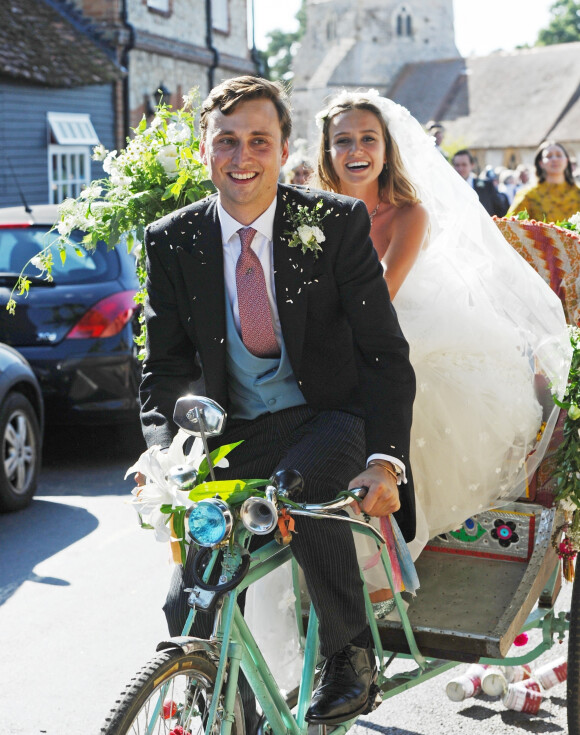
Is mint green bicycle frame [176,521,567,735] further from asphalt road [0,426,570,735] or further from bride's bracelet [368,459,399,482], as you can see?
asphalt road [0,426,570,735]

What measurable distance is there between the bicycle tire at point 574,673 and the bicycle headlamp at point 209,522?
1.71 m

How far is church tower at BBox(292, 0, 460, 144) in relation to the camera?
7306 cm

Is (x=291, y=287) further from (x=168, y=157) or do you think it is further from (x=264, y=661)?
(x=168, y=157)

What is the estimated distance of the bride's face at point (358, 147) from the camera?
14.5 ft

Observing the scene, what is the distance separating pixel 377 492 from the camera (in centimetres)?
274

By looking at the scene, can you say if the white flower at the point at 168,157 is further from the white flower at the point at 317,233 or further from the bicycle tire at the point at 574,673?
the bicycle tire at the point at 574,673

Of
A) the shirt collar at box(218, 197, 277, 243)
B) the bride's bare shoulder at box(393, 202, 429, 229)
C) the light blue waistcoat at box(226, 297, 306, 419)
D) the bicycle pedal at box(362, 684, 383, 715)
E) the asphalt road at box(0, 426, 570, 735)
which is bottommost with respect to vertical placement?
the asphalt road at box(0, 426, 570, 735)

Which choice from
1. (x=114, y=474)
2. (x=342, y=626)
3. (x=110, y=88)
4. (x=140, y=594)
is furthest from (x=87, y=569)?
(x=110, y=88)

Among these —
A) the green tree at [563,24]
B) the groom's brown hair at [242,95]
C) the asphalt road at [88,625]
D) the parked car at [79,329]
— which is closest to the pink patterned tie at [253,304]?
the groom's brown hair at [242,95]

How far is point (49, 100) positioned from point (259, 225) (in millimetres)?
17798

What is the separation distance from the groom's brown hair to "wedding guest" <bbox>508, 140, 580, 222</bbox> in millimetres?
5833

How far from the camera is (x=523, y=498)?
391 cm

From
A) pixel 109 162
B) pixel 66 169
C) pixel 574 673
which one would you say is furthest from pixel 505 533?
pixel 66 169

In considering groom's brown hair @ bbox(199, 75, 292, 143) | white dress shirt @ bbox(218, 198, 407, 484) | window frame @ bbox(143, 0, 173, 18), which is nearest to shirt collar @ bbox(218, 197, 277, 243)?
white dress shirt @ bbox(218, 198, 407, 484)
